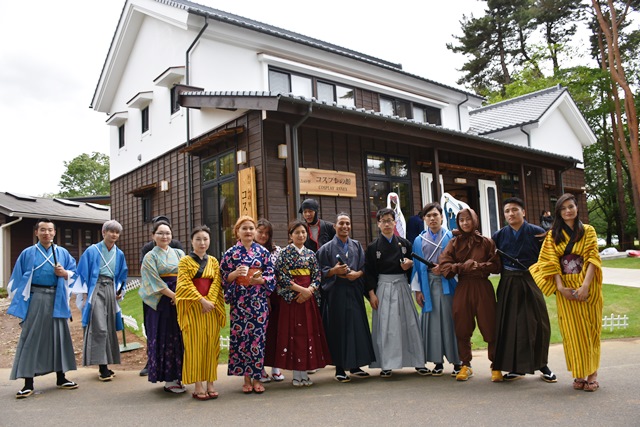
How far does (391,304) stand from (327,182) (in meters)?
5.27

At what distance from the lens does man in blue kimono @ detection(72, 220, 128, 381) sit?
5.35 metres

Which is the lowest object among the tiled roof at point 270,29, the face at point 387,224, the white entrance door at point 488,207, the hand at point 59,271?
the hand at point 59,271

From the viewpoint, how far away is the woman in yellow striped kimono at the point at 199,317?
14.5ft

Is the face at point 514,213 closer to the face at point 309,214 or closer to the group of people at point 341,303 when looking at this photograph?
the group of people at point 341,303

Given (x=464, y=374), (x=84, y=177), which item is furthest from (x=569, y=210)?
(x=84, y=177)

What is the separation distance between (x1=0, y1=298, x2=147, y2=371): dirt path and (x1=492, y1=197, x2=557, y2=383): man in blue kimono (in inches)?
180

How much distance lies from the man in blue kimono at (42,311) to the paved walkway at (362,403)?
29 cm

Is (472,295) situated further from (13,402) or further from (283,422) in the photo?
(13,402)

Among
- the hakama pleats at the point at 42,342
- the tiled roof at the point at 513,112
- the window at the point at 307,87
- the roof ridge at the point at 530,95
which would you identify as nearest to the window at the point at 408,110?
the window at the point at 307,87

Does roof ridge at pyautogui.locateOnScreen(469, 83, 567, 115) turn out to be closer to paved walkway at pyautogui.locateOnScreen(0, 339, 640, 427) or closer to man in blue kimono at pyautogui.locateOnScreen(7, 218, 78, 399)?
paved walkway at pyautogui.locateOnScreen(0, 339, 640, 427)

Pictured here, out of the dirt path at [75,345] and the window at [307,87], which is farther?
the window at [307,87]

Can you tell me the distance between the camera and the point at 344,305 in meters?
4.96

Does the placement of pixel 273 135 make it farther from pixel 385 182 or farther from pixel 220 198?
pixel 385 182

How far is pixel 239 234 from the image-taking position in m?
4.71
